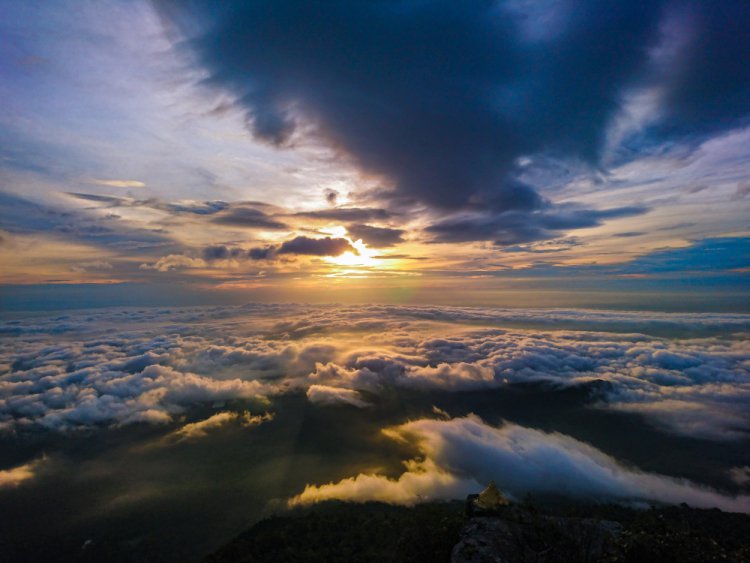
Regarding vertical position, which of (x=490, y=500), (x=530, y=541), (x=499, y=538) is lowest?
(x=490, y=500)

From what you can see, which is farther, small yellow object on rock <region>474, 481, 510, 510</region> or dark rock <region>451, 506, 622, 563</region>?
small yellow object on rock <region>474, 481, 510, 510</region>

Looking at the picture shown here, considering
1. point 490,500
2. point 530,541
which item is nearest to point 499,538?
point 530,541

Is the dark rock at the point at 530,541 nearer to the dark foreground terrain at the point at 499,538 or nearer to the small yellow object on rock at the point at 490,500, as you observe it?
the dark foreground terrain at the point at 499,538

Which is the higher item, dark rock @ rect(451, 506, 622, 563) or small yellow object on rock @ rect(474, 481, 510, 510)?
dark rock @ rect(451, 506, 622, 563)

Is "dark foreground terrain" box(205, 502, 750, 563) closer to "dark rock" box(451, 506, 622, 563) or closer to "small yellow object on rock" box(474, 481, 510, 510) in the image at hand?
"dark rock" box(451, 506, 622, 563)

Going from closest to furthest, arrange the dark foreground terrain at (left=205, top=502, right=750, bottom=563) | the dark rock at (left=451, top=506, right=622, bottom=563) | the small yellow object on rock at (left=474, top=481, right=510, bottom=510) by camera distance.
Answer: the dark foreground terrain at (left=205, top=502, right=750, bottom=563) < the dark rock at (left=451, top=506, right=622, bottom=563) < the small yellow object on rock at (left=474, top=481, right=510, bottom=510)

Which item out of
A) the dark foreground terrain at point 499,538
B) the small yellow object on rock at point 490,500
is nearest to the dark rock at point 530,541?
the dark foreground terrain at point 499,538

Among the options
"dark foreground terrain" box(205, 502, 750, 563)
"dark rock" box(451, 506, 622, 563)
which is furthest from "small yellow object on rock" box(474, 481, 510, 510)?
"dark rock" box(451, 506, 622, 563)

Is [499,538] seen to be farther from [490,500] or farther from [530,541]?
[490,500]
